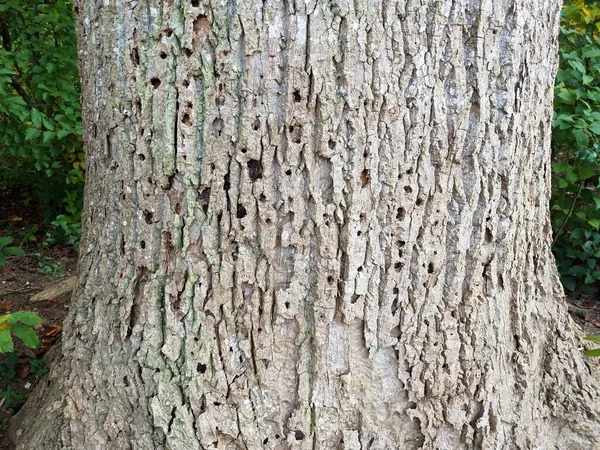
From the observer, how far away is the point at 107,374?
6.50 ft

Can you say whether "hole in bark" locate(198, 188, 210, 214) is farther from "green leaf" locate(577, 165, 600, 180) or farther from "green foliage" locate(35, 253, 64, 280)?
"green foliage" locate(35, 253, 64, 280)

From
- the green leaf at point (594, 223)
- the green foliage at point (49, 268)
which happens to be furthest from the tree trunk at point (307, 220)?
the green foliage at point (49, 268)

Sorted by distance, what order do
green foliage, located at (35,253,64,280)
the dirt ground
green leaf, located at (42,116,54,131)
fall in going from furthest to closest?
green foliage, located at (35,253,64,280), green leaf, located at (42,116,54,131), the dirt ground

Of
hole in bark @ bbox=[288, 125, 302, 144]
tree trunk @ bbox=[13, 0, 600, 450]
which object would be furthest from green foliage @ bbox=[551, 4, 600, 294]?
hole in bark @ bbox=[288, 125, 302, 144]

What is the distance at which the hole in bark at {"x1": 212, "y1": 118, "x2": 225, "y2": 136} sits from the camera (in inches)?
65.7

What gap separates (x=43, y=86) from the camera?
428 centimetres

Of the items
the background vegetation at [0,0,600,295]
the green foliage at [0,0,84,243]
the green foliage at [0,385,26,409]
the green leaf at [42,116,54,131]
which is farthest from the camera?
the green foliage at [0,0,84,243]

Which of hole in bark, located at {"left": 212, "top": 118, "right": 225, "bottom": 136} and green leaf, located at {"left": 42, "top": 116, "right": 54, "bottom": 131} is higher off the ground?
green leaf, located at {"left": 42, "top": 116, "right": 54, "bottom": 131}

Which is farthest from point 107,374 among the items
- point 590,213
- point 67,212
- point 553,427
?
point 67,212

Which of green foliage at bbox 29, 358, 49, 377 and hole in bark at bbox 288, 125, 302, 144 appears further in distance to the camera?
green foliage at bbox 29, 358, 49, 377

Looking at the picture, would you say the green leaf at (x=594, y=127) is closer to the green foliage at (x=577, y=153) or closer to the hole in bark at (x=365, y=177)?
the green foliage at (x=577, y=153)

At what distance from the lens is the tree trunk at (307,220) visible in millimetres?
A: 1639

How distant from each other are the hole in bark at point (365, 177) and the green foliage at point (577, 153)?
→ 80.9 inches

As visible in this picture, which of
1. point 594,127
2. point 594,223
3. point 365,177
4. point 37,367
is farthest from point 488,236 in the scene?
point 37,367
